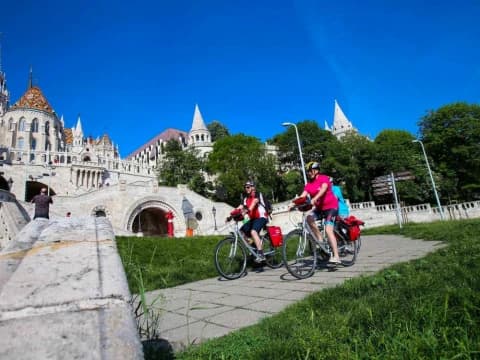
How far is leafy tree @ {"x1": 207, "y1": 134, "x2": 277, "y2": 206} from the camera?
44.5 m

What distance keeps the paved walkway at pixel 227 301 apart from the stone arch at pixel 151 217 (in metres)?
27.9

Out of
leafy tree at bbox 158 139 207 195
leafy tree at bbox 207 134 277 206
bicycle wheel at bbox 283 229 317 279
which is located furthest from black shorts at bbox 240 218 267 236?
leafy tree at bbox 158 139 207 195

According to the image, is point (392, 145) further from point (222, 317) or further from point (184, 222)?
point (222, 317)

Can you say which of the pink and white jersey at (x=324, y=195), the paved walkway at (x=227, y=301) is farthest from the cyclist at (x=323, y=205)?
the paved walkway at (x=227, y=301)

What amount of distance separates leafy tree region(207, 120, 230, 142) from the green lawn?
232 ft

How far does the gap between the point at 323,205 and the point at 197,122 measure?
68.0m

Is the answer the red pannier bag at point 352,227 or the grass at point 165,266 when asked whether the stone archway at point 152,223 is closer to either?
the grass at point 165,266

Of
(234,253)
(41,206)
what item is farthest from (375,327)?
(41,206)

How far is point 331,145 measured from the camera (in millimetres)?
45906

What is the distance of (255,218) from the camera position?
6.05 m

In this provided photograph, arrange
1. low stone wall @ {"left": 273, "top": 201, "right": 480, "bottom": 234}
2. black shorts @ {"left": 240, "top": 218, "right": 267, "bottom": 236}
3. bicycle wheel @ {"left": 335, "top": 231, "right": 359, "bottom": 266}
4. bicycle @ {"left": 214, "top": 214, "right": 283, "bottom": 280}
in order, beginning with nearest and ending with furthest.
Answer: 1. bicycle @ {"left": 214, "top": 214, "right": 283, "bottom": 280}
2. bicycle wheel @ {"left": 335, "top": 231, "right": 359, "bottom": 266}
3. black shorts @ {"left": 240, "top": 218, "right": 267, "bottom": 236}
4. low stone wall @ {"left": 273, "top": 201, "right": 480, "bottom": 234}

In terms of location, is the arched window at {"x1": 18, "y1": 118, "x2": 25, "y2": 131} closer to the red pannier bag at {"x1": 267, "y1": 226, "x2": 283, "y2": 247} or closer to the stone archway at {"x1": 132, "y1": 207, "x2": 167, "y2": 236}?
the stone archway at {"x1": 132, "y1": 207, "x2": 167, "y2": 236}

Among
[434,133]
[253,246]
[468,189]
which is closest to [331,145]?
[434,133]

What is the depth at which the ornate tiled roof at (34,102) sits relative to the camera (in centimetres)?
6189
